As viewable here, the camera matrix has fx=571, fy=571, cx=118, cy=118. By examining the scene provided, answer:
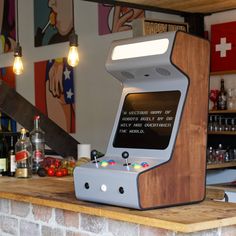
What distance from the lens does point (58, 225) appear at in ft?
8.32

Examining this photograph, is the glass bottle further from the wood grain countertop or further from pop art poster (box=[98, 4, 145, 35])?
pop art poster (box=[98, 4, 145, 35])

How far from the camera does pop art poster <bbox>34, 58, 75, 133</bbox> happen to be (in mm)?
7984

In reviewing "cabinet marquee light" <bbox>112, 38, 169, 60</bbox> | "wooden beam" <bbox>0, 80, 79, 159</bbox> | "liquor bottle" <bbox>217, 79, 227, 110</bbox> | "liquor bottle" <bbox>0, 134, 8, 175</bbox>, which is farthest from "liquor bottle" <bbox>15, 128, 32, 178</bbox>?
"liquor bottle" <bbox>217, 79, 227, 110</bbox>

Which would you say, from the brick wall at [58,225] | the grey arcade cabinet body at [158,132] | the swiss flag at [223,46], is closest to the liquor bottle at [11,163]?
the brick wall at [58,225]

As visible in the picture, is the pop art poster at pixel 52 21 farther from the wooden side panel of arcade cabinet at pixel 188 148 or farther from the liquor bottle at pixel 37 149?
the wooden side panel of arcade cabinet at pixel 188 148

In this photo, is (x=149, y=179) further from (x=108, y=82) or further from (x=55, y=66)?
(x=55, y=66)

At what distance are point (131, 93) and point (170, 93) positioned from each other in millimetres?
219

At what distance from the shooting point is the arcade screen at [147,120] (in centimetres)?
223

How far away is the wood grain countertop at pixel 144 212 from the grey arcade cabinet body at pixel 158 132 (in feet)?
0.15

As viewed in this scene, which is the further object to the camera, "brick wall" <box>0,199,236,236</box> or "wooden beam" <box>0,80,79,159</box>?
"wooden beam" <box>0,80,79,159</box>

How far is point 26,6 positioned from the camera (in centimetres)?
899

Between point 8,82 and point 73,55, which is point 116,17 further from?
point 8,82

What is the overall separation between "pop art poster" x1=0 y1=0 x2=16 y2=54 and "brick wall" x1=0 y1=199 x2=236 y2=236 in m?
6.80

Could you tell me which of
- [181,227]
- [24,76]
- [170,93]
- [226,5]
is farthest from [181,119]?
[24,76]
